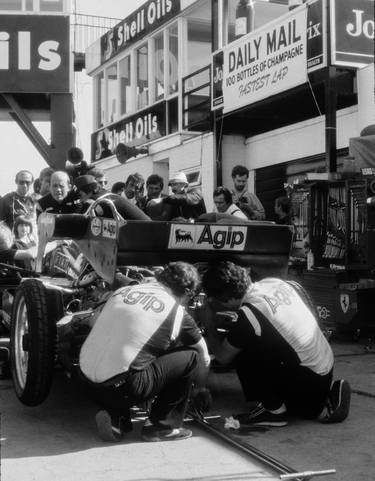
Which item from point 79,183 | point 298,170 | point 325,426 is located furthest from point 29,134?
point 325,426

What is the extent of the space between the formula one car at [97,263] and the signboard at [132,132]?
11.6 metres

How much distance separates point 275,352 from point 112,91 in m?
16.6

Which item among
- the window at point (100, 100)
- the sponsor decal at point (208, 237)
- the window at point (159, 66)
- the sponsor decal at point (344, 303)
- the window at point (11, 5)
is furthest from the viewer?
the window at point (100, 100)

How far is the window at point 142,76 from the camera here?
723 inches

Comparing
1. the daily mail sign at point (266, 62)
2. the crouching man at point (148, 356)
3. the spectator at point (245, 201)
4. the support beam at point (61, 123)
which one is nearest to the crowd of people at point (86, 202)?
the spectator at point (245, 201)

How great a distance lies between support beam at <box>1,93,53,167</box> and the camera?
45.9ft

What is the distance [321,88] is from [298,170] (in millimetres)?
1924

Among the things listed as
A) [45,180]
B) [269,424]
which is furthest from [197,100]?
[269,424]

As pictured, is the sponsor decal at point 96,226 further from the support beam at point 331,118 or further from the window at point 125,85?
the window at point 125,85

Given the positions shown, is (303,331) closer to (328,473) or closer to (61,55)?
(328,473)

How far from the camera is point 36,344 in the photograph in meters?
4.91

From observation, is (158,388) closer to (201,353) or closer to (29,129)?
(201,353)

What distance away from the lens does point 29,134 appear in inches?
578

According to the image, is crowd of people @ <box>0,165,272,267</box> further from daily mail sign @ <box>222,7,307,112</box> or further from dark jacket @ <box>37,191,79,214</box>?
daily mail sign @ <box>222,7,307,112</box>
